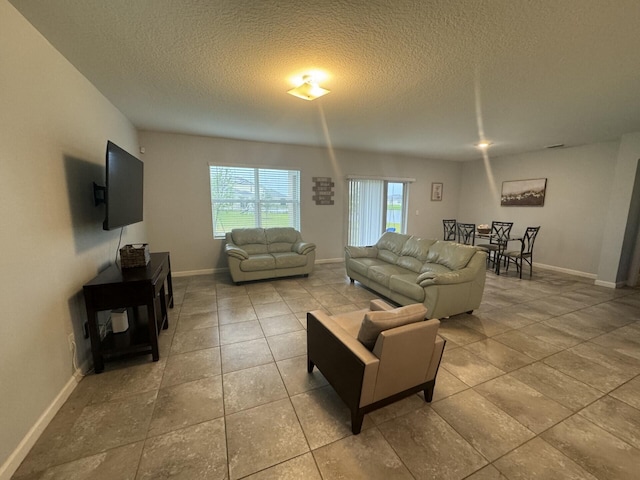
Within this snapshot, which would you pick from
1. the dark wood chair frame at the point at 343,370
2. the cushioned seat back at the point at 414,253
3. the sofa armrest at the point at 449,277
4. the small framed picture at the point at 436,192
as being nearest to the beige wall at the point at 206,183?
the small framed picture at the point at 436,192

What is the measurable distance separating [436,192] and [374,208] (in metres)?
2.06

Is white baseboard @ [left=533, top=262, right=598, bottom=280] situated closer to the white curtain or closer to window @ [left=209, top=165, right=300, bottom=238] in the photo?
the white curtain

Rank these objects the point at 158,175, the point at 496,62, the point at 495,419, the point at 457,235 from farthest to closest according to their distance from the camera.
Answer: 1. the point at 457,235
2. the point at 158,175
3. the point at 496,62
4. the point at 495,419

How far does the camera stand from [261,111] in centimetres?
335

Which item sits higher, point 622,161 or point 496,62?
point 496,62

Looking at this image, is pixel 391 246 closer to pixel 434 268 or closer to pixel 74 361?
pixel 434 268

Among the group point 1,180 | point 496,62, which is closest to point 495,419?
point 496,62

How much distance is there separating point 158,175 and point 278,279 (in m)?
2.79

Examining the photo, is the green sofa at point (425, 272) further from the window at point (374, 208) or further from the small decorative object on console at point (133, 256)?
the small decorative object on console at point (133, 256)

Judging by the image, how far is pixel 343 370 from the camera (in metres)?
1.66

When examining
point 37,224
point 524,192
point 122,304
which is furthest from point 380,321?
point 524,192

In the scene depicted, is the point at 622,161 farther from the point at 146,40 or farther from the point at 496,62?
the point at 146,40

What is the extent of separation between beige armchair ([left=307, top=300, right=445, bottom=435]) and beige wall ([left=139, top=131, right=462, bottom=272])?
12.7 feet

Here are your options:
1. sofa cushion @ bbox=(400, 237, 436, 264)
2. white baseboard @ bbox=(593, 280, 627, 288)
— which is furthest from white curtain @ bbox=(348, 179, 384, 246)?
white baseboard @ bbox=(593, 280, 627, 288)
